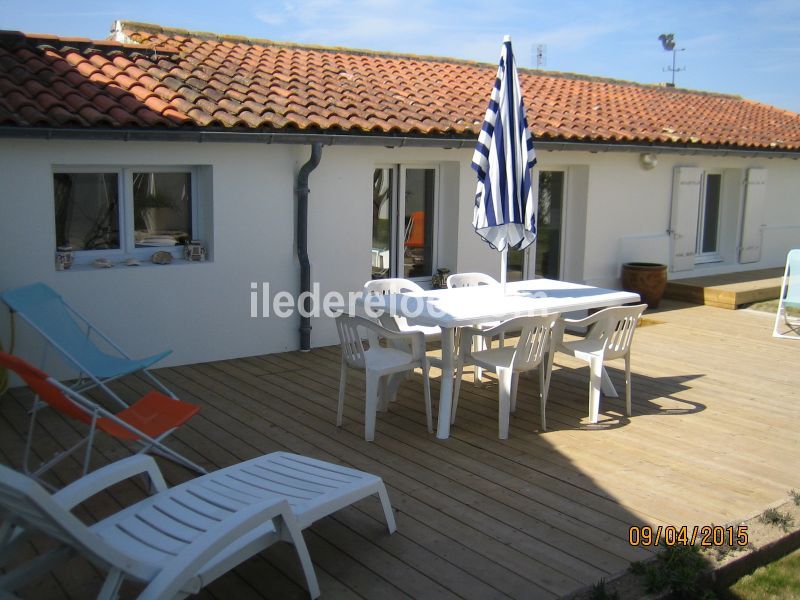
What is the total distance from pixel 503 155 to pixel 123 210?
395cm

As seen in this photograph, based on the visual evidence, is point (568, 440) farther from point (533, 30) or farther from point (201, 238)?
point (533, 30)

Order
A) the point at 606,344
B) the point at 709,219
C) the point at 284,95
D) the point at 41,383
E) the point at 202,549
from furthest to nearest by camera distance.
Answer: the point at 709,219
the point at 284,95
the point at 606,344
the point at 41,383
the point at 202,549

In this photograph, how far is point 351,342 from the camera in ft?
19.8

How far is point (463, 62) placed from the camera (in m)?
13.7

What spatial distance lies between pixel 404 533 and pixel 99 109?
16.7 ft

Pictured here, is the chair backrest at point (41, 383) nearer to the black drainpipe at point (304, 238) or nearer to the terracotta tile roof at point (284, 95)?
the terracotta tile roof at point (284, 95)

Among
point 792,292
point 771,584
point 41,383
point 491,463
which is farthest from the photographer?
point 792,292

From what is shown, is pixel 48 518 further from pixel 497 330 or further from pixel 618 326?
pixel 618 326

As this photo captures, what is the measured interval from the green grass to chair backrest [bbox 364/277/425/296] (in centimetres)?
391

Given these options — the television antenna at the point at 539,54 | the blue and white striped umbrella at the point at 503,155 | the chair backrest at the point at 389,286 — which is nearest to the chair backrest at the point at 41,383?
the chair backrest at the point at 389,286

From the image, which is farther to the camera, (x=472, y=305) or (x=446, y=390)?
(x=472, y=305)

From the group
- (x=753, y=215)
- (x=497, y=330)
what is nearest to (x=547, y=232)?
(x=753, y=215)

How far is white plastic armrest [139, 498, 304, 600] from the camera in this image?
2920mm
